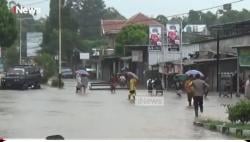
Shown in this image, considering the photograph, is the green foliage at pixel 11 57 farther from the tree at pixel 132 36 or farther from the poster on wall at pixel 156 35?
the poster on wall at pixel 156 35

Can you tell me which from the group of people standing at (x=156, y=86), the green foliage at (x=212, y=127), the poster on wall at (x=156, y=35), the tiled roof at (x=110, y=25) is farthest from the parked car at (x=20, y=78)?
the tiled roof at (x=110, y=25)

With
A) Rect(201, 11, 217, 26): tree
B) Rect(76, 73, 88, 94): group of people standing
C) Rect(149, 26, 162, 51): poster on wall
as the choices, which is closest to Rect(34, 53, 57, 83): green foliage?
Rect(149, 26, 162, 51): poster on wall

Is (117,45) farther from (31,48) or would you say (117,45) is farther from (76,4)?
(76,4)

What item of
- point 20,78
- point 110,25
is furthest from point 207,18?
point 20,78

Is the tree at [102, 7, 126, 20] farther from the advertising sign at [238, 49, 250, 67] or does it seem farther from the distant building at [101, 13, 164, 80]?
the advertising sign at [238, 49, 250, 67]

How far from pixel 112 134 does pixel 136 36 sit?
5958cm

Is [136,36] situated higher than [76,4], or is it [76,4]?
[76,4]

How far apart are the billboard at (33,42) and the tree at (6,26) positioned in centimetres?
4305

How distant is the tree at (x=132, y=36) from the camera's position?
75.8 metres

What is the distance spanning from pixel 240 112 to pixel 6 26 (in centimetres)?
3600

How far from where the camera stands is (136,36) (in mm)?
76062

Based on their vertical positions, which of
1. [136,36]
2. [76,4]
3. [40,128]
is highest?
[76,4]

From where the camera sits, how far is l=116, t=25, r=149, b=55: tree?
75812 millimetres

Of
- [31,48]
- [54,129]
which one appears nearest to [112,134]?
[54,129]
